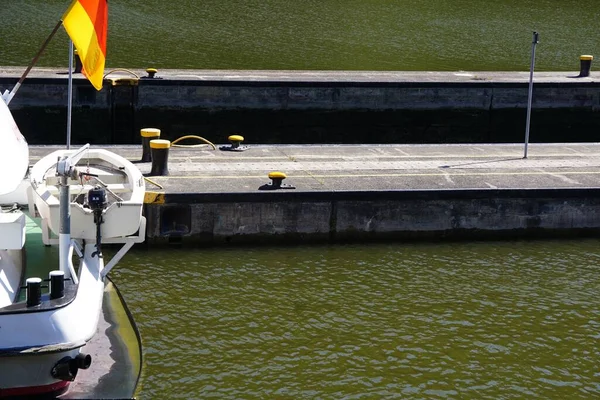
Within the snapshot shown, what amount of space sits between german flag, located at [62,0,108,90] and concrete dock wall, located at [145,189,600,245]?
5.50 m

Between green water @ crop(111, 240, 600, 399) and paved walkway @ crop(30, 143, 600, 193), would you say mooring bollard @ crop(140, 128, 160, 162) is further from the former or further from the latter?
green water @ crop(111, 240, 600, 399)

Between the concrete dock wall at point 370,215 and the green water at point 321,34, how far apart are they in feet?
71.9

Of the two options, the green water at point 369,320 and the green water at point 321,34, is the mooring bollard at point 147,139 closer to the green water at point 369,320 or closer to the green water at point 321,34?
the green water at point 369,320

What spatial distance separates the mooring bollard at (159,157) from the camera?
2541cm

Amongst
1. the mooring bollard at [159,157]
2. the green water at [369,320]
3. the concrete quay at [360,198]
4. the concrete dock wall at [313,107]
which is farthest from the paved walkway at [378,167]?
the concrete dock wall at [313,107]

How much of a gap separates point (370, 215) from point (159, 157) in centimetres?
507

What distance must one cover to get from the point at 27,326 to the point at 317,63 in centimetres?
3516

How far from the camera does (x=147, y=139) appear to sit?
2689 centimetres

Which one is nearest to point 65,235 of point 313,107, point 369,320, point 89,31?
point 89,31

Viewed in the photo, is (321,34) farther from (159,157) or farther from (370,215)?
(370,215)

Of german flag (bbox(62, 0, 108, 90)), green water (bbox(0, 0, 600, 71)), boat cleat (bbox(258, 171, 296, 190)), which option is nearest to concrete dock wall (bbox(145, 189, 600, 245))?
boat cleat (bbox(258, 171, 296, 190))

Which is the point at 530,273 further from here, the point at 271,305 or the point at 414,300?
the point at 271,305

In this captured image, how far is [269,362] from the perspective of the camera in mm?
18891

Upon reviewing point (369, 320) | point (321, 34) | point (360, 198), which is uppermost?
point (321, 34)
